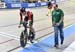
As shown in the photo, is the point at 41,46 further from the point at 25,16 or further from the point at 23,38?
the point at 25,16

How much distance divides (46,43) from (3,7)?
2963 cm

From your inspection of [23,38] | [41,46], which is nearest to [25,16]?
[23,38]

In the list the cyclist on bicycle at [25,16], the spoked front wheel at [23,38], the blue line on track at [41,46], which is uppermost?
the cyclist on bicycle at [25,16]

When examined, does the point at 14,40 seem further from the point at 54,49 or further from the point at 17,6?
the point at 17,6

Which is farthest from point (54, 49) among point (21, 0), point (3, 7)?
point (21, 0)

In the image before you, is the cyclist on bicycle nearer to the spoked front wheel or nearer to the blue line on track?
the spoked front wheel

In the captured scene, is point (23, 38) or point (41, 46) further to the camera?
point (41, 46)

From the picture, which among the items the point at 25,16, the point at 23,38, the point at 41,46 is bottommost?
the point at 41,46

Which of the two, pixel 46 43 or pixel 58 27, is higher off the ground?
pixel 58 27

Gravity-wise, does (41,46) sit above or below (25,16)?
below

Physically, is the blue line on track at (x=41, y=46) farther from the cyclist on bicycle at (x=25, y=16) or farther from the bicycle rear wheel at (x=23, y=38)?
the cyclist on bicycle at (x=25, y=16)

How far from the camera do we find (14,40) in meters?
13.1

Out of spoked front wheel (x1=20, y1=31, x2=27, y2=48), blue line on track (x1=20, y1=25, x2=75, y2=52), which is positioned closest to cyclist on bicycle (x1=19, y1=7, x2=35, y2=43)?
spoked front wheel (x1=20, y1=31, x2=27, y2=48)

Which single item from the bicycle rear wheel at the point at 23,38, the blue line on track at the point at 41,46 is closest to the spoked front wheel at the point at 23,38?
the bicycle rear wheel at the point at 23,38
